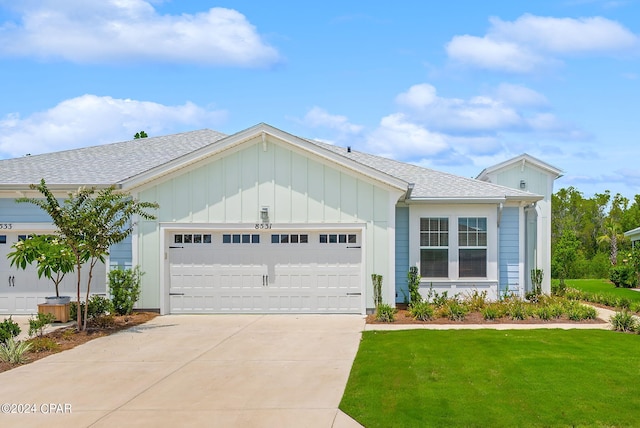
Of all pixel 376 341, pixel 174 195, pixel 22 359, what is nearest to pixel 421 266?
pixel 376 341

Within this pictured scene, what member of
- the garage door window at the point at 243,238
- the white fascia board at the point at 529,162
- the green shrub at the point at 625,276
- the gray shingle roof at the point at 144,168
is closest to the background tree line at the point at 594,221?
the green shrub at the point at 625,276

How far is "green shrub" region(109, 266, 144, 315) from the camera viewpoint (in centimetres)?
1670

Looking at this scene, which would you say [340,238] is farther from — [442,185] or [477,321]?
[477,321]

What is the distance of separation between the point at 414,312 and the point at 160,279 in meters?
6.79

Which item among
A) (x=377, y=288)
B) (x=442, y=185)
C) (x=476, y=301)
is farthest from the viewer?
(x=442, y=185)

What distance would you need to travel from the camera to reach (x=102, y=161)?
20.6 m

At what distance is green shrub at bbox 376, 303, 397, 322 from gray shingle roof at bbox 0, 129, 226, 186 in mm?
7289

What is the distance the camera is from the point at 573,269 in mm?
36812

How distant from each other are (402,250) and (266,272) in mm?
4097

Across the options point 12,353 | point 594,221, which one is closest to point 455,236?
point 12,353

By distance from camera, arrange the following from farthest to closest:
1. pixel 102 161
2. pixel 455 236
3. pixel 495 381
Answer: pixel 102 161 → pixel 455 236 → pixel 495 381

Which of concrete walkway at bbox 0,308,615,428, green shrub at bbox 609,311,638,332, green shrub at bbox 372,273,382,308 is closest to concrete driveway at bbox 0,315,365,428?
Answer: concrete walkway at bbox 0,308,615,428

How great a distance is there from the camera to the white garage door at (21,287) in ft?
57.9

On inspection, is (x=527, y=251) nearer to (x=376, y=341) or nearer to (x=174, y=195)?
(x=376, y=341)
